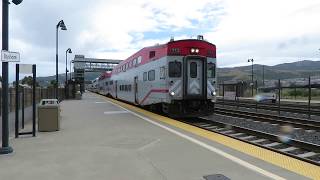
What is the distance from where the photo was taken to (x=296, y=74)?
18125 cm

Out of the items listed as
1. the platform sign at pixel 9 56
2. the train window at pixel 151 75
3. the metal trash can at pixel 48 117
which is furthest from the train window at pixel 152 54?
the platform sign at pixel 9 56

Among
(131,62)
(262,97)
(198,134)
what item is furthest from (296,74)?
(198,134)

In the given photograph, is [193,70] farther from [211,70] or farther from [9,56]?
[9,56]

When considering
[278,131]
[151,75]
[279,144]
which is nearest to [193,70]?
[151,75]

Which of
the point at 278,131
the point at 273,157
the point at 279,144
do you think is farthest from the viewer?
the point at 278,131

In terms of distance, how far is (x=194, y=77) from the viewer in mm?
18203

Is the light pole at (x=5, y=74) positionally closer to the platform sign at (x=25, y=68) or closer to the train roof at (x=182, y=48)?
the platform sign at (x=25, y=68)

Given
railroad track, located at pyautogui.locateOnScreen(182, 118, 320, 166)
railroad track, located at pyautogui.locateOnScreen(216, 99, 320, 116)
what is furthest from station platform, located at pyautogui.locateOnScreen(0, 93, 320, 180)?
railroad track, located at pyautogui.locateOnScreen(216, 99, 320, 116)

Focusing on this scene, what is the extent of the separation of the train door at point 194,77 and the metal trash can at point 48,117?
627 centimetres

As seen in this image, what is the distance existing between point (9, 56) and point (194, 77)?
9968 millimetres

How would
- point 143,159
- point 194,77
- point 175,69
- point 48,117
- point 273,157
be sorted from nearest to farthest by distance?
point 143,159
point 273,157
point 48,117
point 175,69
point 194,77

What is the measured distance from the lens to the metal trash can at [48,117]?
13.5m

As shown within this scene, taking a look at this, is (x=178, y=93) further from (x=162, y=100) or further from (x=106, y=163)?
(x=106, y=163)

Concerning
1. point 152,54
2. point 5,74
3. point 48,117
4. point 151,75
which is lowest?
point 48,117
